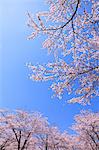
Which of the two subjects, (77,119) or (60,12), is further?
(77,119)

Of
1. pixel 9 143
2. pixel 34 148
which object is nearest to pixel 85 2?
pixel 9 143

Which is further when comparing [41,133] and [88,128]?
[41,133]

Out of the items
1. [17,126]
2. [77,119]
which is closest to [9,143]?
[17,126]

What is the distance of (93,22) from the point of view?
9.07 meters

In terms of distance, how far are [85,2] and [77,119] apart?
35487mm

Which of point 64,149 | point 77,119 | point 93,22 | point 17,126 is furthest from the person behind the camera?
point 64,149

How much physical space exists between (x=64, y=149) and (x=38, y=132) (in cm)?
889

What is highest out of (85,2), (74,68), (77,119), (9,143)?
(77,119)

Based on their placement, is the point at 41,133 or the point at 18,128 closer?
the point at 18,128

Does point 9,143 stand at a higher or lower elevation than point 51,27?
higher

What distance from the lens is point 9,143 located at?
40656 millimetres

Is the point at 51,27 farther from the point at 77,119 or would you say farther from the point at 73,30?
the point at 77,119

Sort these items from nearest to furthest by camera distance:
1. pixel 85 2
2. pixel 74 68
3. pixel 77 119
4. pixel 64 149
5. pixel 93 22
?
pixel 85 2 → pixel 93 22 → pixel 74 68 → pixel 77 119 → pixel 64 149

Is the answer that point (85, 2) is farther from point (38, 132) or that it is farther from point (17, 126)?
point (38, 132)
